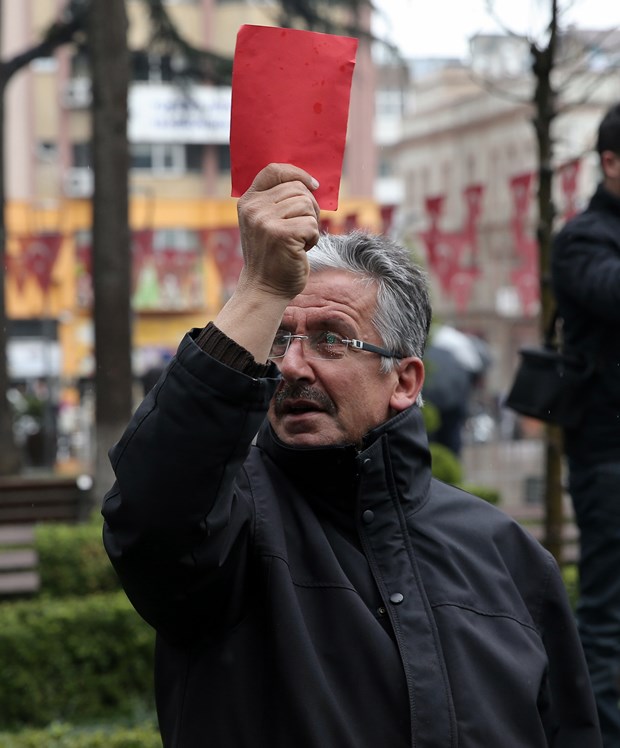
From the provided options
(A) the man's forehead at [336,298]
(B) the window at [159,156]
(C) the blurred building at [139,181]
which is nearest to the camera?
(A) the man's forehead at [336,298]

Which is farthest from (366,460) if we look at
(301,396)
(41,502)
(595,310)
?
(41,502)

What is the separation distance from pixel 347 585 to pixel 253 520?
0.18 meters

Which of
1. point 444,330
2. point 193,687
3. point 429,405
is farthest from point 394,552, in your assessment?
point 444,330

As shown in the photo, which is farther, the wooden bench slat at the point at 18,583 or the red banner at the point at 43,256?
the red banner at the point at 43,256

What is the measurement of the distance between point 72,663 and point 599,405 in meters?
3.29

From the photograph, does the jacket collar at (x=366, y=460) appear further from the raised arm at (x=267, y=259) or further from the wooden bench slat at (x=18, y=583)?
the wooden bench slat at (x=18, y=583)

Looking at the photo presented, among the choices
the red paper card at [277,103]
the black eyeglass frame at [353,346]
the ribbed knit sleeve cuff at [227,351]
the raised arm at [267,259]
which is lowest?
the black eyeglass frame at [353,346]

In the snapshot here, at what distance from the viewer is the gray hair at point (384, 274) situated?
238cm

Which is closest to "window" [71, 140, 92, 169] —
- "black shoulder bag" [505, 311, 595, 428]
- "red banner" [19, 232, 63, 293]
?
"red banner" [19, 232, 63, 293]

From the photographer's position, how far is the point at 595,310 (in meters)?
3.85

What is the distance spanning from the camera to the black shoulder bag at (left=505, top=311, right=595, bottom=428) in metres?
3.95

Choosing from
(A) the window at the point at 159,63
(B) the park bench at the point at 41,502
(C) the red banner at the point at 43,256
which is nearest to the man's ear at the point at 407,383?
(B) the park bench at the point at 41,502

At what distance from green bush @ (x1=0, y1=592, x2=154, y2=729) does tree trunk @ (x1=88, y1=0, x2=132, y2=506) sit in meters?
4.50

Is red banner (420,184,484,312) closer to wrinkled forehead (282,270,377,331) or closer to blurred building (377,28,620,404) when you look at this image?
blurred building (377,28,620,404)
